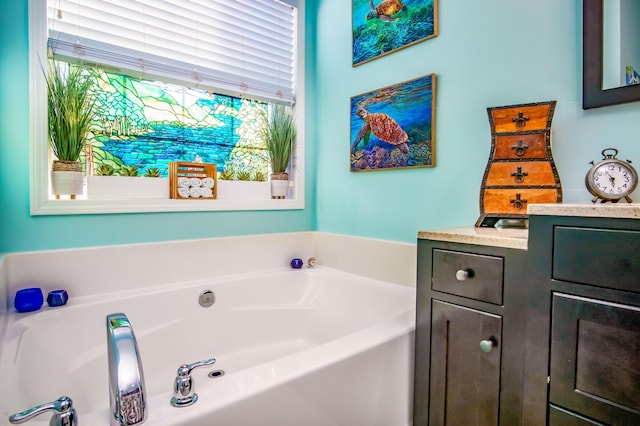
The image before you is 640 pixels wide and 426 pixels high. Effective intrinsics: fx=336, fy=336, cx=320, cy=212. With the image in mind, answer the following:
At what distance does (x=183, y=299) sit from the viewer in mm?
1771

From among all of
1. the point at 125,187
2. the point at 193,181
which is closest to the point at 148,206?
the point at 125,187

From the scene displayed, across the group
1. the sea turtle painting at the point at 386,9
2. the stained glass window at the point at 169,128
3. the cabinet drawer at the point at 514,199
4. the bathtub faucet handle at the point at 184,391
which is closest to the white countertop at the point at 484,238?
the cabinet drawer at the point at 514,199

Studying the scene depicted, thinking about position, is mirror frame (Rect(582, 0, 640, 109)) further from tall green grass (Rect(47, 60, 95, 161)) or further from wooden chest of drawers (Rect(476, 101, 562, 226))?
tall green grass (Rect(47, 60, 95, 161))

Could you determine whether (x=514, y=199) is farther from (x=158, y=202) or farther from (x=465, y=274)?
(x=158, y=202)

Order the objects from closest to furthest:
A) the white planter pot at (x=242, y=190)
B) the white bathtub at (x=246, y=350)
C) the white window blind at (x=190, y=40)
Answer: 1. the white bathtub at (x=246, y=350)
2. the white window blind at (x=190, y=40)
3. the white planter pot at (x=242, y=190)

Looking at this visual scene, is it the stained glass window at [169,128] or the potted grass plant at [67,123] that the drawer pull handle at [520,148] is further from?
the potted grass plant at [67,123]

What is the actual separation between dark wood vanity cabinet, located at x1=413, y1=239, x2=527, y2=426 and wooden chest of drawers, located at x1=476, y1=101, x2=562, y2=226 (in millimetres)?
362

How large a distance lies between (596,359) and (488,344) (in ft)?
0.90

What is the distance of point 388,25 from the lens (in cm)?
190

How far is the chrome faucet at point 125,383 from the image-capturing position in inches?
26.5

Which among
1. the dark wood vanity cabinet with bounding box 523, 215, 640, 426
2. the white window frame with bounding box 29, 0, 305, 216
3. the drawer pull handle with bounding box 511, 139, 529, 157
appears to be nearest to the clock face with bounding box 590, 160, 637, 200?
the drawer pull handle with bounding box 511, 139, 529, 157

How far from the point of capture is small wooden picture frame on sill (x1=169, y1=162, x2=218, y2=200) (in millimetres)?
1910

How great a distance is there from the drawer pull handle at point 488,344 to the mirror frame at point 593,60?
2.96 feet

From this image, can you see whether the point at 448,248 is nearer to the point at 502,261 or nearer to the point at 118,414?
the point at 502,261
